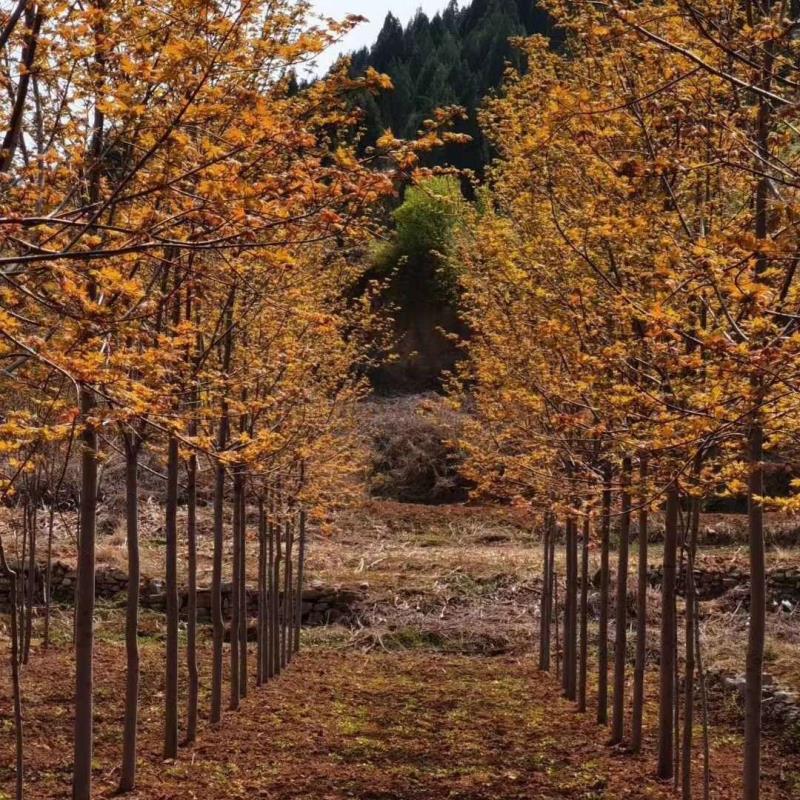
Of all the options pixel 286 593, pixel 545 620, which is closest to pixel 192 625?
pixel 286 593

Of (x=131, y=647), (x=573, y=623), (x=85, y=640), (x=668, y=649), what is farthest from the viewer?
(x=573, y=623)

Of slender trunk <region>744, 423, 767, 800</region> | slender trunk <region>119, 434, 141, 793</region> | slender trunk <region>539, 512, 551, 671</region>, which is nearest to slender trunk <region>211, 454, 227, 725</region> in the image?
slender trunk <region>119, 434, 141, 793</region>

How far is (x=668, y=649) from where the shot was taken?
324 inches

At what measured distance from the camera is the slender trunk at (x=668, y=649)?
26.7 feet

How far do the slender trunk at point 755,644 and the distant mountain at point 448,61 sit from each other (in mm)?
48443

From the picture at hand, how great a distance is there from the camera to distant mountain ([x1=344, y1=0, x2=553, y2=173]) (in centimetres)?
6034

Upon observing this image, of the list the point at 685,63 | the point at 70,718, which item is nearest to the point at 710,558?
the point at 70,718

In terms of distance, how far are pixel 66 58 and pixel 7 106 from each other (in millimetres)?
1154

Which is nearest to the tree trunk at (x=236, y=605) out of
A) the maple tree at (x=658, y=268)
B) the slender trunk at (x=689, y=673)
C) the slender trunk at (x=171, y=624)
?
the slender trunk at (x=171, y=624)

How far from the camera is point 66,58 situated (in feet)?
15.1

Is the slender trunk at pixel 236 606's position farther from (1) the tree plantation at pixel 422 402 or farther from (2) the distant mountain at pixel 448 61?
(2) the distant mountain at pixel 448 61

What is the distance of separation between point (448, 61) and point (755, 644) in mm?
76789

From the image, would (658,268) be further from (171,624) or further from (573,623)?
(573,623)

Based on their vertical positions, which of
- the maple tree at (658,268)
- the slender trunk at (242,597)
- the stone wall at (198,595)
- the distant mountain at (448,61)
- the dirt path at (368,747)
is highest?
the distant mountain at (448,61)
